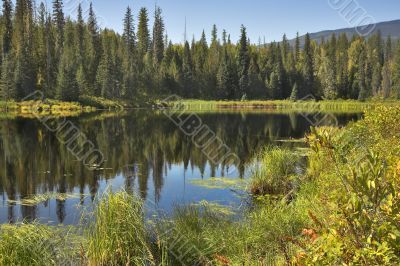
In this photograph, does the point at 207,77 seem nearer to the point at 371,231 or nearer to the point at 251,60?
the point at 251,60

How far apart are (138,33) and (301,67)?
5118 centimetres

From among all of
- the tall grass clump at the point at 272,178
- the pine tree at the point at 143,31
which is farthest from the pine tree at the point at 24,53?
the tall grass clump at the point at 272,178

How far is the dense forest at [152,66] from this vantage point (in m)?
84.8

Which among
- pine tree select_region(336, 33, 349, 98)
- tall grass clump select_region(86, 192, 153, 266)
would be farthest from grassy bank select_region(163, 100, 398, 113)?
tall grass clump select_region(86, 192, 153, 266)

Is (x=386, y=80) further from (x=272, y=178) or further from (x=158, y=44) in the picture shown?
(x=272, y=178)

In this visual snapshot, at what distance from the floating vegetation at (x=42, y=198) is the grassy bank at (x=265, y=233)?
6064mm

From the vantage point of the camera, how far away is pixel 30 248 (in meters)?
7.23

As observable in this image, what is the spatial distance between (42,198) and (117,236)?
28.2 ft

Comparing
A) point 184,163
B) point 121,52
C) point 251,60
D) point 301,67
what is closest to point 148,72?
point 121,52

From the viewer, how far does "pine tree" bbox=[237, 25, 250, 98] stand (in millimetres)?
117500

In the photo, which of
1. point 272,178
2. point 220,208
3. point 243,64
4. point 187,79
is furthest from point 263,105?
point 220,208

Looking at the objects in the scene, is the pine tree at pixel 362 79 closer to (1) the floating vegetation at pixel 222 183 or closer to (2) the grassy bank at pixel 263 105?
(2) the grassy bank at pixel 263 105

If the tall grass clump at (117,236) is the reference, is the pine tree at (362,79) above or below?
above

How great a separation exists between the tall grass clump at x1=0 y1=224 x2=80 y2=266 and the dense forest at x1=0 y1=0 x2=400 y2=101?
73755 millimetres
